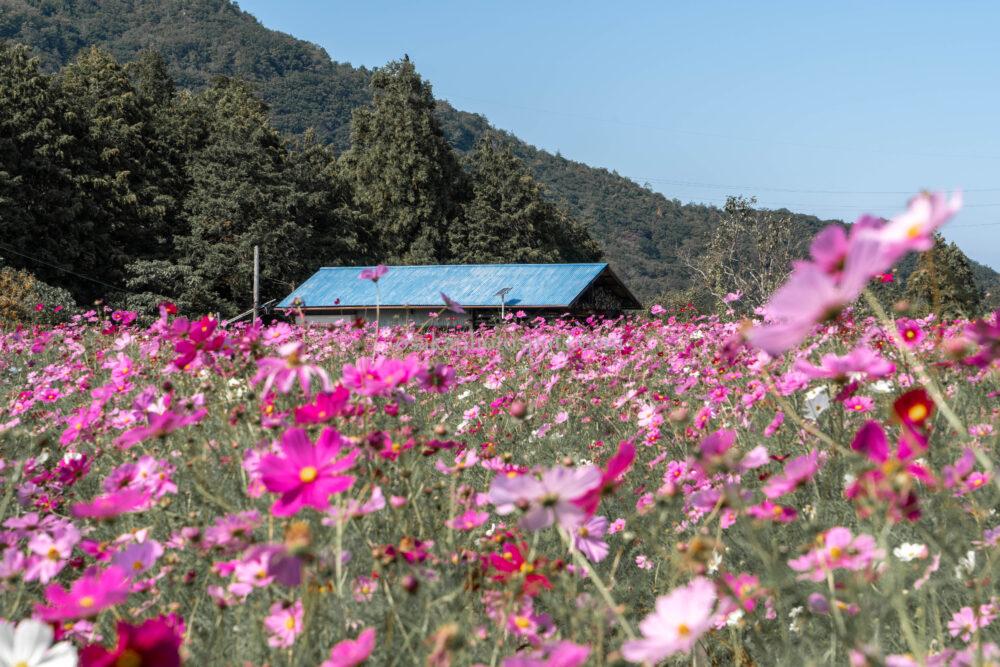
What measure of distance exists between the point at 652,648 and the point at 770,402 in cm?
214

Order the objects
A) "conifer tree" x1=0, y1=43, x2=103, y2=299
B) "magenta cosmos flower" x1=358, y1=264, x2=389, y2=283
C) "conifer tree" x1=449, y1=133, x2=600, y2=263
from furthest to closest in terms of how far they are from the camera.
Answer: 1. "conifer tree" x1=449, y1=133, x2=600, y2=263
2. "conifer tree" x1=0, y1=43, x2=103, y2=299
3. "magenta cosmos flower" x1=358, y1=264, x2=389, y2=283

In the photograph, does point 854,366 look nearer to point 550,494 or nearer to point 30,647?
point 550,494

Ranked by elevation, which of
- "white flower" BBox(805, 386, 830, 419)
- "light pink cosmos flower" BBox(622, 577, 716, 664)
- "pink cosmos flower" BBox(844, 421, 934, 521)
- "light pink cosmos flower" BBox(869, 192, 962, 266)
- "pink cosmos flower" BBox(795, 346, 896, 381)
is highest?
"light pink cosmos flower" BBox(869, 192, 962, 266)

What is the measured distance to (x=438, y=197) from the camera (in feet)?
118

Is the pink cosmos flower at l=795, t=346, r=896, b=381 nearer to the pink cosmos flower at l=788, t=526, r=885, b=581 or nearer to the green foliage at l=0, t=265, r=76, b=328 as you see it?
the pink cosmos flower at l=788, t=526, r=885, b=581

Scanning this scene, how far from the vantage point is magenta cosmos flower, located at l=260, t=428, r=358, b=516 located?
102cm

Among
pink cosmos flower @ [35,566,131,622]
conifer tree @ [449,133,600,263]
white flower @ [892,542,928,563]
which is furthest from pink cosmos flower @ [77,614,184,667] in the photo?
conifer tree @ [449,133,600,263]

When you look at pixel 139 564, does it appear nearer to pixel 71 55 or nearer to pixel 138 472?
pixel 138 472

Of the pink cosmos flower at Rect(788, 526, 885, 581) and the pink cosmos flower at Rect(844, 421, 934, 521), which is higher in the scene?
the pink cosmos flower at Rect(844, 421, 934, 521)

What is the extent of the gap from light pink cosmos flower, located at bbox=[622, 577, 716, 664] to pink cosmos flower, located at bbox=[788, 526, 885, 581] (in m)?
0.26

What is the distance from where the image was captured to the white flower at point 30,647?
0.81 m

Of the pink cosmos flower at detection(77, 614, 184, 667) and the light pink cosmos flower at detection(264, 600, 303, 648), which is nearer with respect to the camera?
the pink cosmos flower at detection(77, 614, 184, 667)

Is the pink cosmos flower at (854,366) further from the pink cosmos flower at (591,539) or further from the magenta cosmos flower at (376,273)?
the magenta cosmos flower at (376,273)

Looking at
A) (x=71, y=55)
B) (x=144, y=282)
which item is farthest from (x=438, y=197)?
(x=71, y=55)
